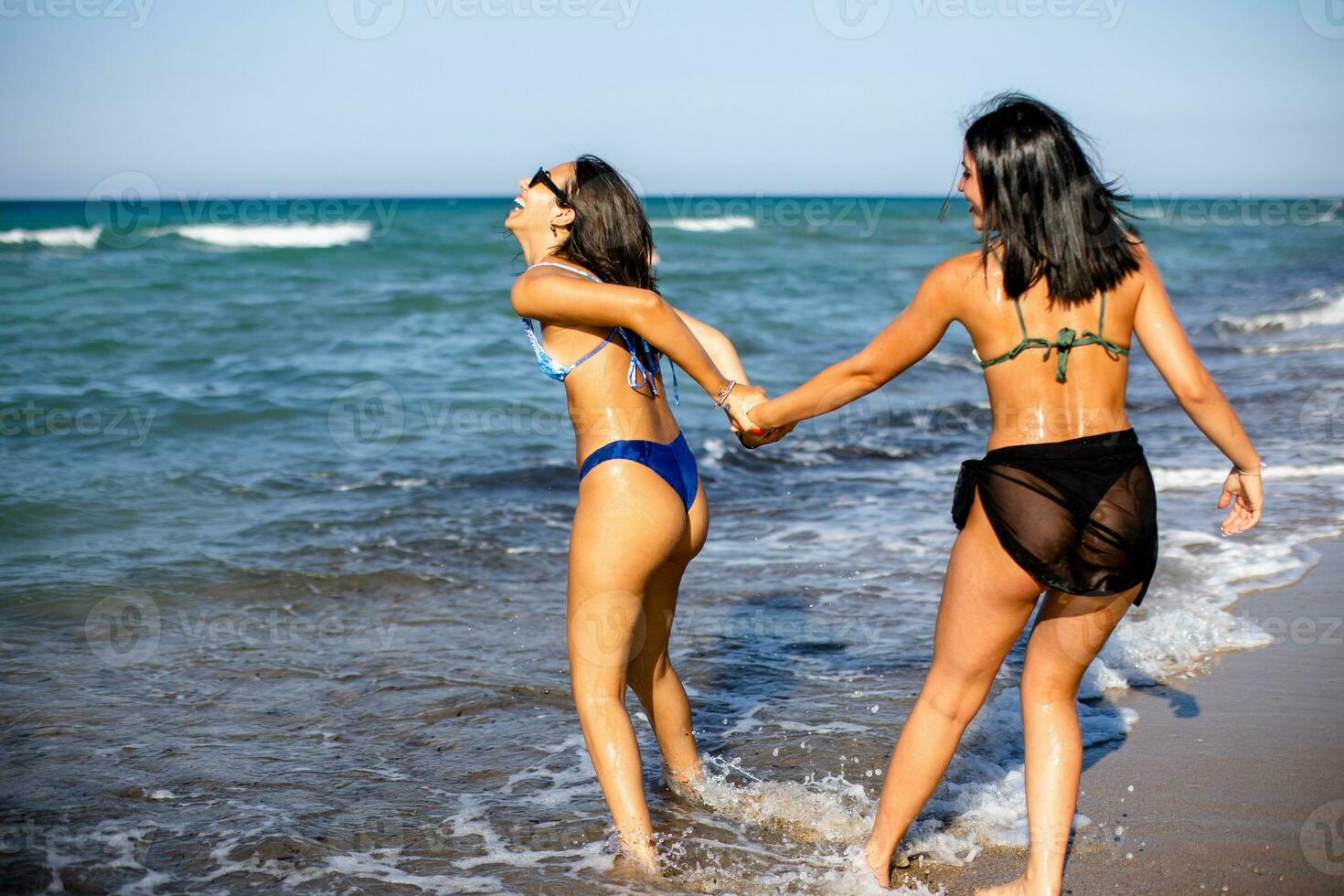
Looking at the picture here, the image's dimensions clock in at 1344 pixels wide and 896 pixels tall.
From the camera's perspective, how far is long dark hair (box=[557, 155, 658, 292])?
11.2ft

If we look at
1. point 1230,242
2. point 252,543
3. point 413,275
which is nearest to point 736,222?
point 1230,242

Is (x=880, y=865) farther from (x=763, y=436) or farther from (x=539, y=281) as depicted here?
(x=539, y=281)

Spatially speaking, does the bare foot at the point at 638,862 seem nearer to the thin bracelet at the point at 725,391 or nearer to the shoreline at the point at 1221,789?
the shoreline at the point at 1221,789

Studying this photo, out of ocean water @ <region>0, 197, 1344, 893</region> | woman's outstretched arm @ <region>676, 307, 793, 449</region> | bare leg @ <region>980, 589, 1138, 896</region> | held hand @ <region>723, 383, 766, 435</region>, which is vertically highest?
woman's outstretched arm @ <region>676, 307, 793, 449</region>

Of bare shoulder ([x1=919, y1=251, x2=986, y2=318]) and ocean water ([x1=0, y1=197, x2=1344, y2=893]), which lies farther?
ocean water ([x1=0, y1=197, x2=1344, y2=893])

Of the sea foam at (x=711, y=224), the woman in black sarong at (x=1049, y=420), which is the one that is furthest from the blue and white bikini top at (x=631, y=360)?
the sea foam at (x=711, y=224)

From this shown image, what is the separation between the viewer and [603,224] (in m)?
3.41

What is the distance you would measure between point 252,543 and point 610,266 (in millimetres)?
4796

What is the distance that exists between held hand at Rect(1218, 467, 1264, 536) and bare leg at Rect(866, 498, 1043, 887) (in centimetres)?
65

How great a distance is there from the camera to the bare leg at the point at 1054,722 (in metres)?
3.03

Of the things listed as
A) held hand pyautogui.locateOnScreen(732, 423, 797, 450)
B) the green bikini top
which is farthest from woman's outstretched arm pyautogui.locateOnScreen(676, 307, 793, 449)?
the green bikini top

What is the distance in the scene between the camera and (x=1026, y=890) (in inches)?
124

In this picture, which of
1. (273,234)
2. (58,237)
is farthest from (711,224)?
(58,237)

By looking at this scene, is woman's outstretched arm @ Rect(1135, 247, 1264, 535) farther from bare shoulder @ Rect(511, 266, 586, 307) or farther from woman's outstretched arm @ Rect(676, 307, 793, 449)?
bare shoulder @ Rect(511, 266, 586, 307)
